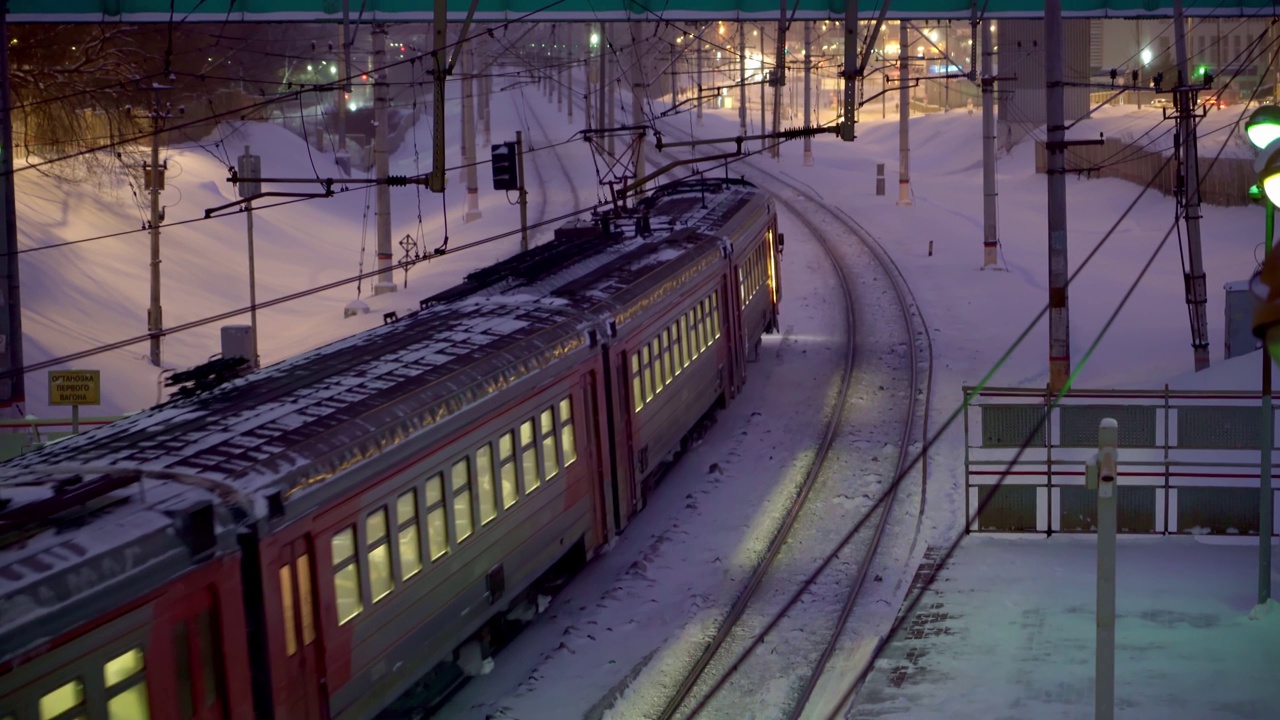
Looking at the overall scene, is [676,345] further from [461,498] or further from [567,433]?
[461,498]

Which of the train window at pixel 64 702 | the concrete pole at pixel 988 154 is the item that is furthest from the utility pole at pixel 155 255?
the train window at pixel 64 702

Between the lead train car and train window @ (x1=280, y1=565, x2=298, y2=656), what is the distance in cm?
2

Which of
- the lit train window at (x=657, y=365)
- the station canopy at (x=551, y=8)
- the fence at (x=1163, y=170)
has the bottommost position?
Answer: the lit train window at (x=657, y=365)

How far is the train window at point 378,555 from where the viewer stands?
31.1ft

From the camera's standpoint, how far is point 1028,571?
14133 mm

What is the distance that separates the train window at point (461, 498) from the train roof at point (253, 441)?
1.52ft

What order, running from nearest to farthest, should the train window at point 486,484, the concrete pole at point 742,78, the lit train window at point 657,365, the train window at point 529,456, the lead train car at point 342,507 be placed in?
the lead train car at point 342,507, the train window at point 486,484, the train window at point 529,456, the lit train window at point 657,365, the concrete pole at point 742,78

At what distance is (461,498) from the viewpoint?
35.7 ft

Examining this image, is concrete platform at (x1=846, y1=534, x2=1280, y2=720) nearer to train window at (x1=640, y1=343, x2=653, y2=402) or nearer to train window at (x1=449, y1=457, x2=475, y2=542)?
train window at (x1=449, y1=457, x2=475, y2=542)

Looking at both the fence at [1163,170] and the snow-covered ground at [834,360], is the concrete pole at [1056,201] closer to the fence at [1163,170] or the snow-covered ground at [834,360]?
the snow-covered ground at [834,360]

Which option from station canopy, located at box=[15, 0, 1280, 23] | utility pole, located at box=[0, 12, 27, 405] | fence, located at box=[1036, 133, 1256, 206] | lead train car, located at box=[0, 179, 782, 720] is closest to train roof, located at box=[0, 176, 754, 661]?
lead train car, located at box=[0, 179, 782, 720]

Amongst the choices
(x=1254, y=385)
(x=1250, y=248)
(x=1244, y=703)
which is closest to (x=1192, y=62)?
(x=1250, y=248)

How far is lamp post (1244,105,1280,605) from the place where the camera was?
291 inches

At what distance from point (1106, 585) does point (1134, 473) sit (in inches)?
277
